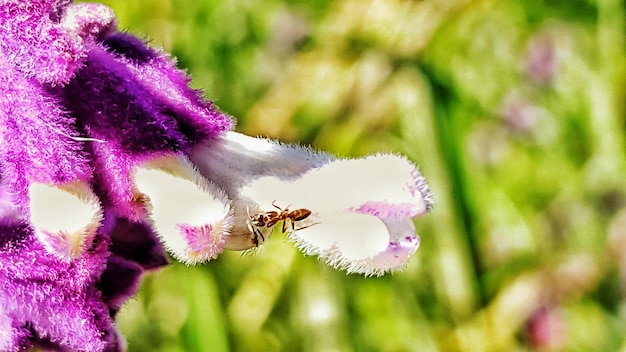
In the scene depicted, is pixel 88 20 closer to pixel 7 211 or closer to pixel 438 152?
pixel 7 211

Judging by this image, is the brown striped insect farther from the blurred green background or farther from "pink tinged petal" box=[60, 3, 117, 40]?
the blurred green background

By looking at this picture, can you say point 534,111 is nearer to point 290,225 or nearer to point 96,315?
point 290,225

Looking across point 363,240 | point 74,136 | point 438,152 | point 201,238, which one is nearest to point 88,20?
point 74,136

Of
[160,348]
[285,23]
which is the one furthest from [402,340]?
[285,23]

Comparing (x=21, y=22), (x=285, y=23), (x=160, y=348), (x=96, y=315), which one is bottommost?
(x=160, y=348)

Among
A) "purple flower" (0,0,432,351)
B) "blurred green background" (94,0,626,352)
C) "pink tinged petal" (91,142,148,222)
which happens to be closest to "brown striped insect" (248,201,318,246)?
"purple flower" (0,0,432,351)

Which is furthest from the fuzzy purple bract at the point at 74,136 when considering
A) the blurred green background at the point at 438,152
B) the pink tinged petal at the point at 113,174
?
the blurred green background at the point at 438,152
